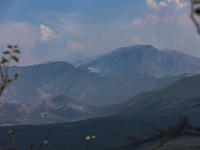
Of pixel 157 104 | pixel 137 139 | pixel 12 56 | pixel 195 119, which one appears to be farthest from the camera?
pixel 157 104

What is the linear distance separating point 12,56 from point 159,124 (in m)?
106

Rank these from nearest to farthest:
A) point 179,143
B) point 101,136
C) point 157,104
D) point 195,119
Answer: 1. point 179,143
2. point 101,136
3. point 195,119
4. point 157,104

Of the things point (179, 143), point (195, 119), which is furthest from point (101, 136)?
point (179, 143)

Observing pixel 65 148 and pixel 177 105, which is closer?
pixel 65 148

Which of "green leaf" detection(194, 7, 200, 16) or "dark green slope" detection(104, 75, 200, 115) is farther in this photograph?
"dark green slope" detection(104, 75, 200, 115)

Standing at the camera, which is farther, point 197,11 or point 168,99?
point 168,99

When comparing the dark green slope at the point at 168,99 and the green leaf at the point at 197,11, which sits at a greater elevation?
the dark green slope at the point at 168,99

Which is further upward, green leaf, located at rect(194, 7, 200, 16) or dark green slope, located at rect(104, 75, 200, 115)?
dark green slope, located at rect(104, 75, 200, 115)

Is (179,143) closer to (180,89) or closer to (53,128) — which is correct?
(53,128)

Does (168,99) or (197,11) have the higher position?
(168,99)

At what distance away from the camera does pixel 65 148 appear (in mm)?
85562

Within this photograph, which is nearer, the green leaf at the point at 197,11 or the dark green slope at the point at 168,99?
the green leaf at the point at 197,11

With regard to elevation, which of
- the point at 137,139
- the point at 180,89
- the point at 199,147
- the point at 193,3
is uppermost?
the point at 180,89

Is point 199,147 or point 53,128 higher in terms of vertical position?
point 53,128
